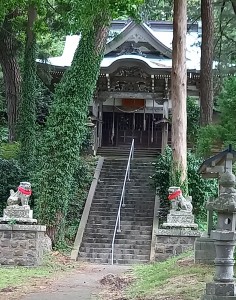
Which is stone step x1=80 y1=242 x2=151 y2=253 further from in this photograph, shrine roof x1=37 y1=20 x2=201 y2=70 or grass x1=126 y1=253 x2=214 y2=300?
shrine roof x1=37 y1=20 x2=201 y2=70

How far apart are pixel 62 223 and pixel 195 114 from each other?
11317 millimetres

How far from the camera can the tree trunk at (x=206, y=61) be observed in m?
19.2

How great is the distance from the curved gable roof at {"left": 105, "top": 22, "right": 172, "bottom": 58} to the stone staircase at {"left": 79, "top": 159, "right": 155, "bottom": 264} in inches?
232

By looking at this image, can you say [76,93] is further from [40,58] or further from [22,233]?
[40,58]

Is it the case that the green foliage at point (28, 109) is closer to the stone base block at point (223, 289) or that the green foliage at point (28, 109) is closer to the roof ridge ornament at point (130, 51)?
the roof ridge ornament at point (130, 51)

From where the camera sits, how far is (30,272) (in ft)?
35.8

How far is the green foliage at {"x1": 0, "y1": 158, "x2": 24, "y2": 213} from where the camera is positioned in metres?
16.1

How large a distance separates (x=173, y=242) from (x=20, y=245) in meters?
3.32

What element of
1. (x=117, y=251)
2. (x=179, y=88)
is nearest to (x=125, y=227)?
(x=117, y=251)

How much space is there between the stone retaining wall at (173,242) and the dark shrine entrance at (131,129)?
1315 centimetres

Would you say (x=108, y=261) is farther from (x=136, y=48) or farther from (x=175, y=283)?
→ (x=136, y=48)

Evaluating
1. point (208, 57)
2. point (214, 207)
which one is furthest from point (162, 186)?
point (214, 207)

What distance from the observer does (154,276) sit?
947 cm

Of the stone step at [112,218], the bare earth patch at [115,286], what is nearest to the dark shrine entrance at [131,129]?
the stone step at [112,218]
